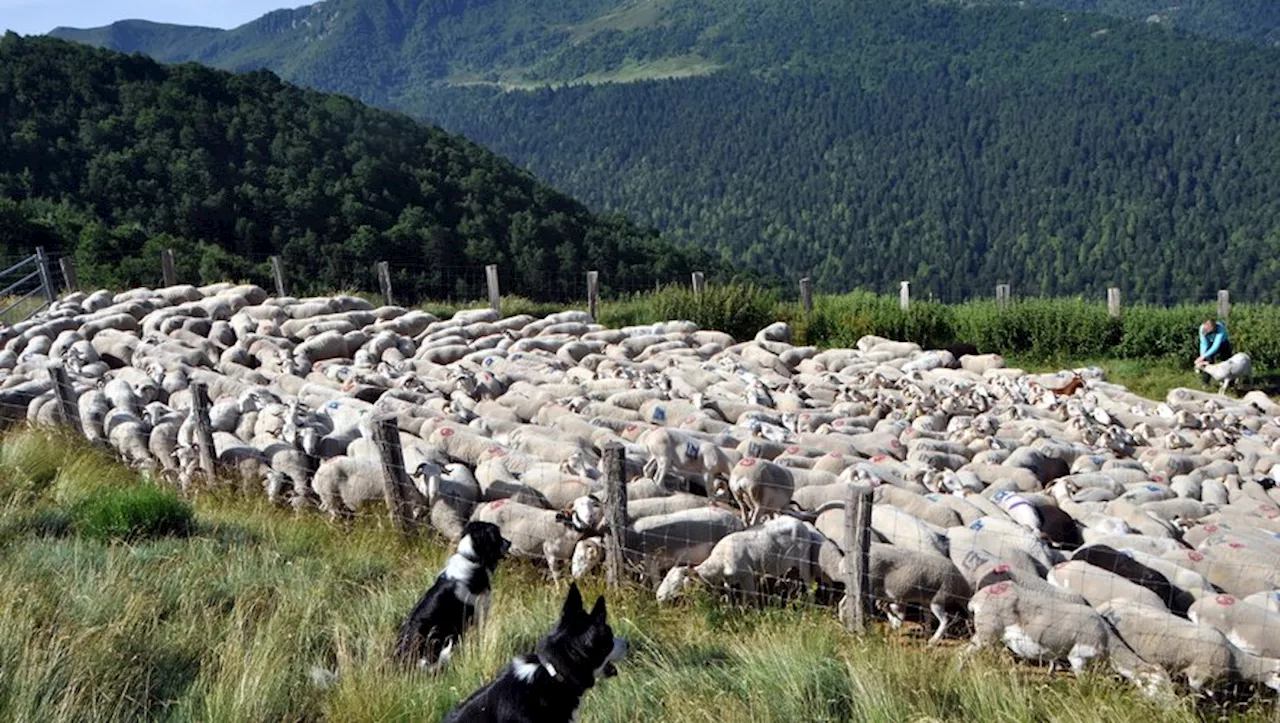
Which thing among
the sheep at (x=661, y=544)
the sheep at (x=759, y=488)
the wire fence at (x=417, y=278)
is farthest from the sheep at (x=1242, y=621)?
the wire fence at (x=417, y=278)

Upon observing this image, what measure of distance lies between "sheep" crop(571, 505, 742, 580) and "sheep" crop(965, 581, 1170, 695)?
86.3 inches

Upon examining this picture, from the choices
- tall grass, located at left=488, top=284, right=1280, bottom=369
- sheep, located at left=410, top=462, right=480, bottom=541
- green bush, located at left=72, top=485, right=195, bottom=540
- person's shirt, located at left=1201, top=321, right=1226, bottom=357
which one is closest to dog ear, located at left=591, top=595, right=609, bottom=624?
green bush, located at left=72, top=485, right=195, bottom=540

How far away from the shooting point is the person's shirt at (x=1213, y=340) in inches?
832

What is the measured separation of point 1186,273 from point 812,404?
95013mm

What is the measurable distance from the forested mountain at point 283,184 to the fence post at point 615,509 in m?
28.0

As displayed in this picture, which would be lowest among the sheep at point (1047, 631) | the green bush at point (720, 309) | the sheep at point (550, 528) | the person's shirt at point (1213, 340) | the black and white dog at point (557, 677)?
the person's shirt at point (1213, 340)

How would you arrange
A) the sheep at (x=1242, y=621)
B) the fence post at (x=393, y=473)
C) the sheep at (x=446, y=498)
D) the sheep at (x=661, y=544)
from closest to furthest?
1. the sheep at (x=1242, y=621)
2. the sheep at (x=661, y=544)
3. the fence post at (x=393, y=473)
4. the sheep at (x=446, y=498)

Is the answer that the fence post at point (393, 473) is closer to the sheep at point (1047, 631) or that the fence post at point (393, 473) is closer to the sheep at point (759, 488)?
the sheep at point (759, 488)

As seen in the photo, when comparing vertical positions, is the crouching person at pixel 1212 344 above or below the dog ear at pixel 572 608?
below

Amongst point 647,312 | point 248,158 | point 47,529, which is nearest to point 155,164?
point 248,158

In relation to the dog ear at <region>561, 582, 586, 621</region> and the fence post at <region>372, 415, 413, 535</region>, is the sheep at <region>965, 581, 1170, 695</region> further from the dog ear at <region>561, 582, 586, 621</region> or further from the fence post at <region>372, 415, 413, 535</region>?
the fence post at <region>372, 415, 413, 535</region>

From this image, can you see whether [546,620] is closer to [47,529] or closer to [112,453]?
[47,529]

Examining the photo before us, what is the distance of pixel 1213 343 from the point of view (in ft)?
69.6

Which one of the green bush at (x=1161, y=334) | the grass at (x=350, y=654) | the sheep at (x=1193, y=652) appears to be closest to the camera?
the grass at (x=350, y=654)
